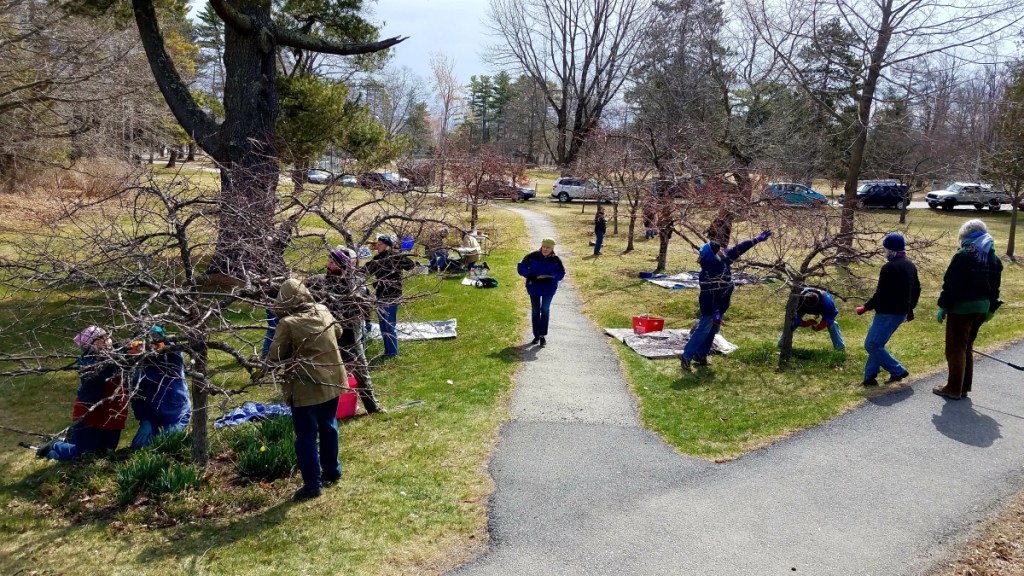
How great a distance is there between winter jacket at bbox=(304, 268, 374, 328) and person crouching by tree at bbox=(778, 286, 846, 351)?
19.2 ft

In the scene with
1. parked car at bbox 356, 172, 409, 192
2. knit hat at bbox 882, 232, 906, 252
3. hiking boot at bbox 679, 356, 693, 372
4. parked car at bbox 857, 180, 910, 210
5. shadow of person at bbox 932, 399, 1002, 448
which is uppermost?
parked car at bbox 857, 180, 910, 210

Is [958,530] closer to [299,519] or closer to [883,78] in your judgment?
[299,519]

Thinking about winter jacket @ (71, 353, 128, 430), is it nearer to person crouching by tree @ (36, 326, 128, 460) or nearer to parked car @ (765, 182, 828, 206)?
person crouching by tree @ (36, 326, 128, 460)

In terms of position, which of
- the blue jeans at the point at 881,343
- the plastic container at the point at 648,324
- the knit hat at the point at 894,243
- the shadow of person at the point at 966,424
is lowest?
the shadow of person at the point at 966,424

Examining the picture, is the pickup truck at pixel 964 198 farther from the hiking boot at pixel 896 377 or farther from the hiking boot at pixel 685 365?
the hiking boot at pixel 685 365

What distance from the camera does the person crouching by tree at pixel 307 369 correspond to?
4793 mm

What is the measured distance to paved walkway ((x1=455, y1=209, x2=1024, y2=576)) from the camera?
438cm

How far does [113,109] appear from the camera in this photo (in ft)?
57.5

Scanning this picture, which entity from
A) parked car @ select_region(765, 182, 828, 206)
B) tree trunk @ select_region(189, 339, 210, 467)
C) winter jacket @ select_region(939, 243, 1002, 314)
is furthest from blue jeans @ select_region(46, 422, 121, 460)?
parked car @ select_region(765, 182, 828, 206)

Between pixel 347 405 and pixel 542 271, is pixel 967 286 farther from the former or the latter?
pixel 347 405

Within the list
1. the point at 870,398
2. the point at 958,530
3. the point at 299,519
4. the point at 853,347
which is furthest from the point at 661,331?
the point at 299,519

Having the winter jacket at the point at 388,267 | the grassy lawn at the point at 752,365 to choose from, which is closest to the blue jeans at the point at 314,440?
the winter jacket at the point at 388,267

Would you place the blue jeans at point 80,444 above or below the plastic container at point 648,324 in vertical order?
below

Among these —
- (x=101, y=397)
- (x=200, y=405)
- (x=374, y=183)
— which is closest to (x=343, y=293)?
(x=200, y=405)
